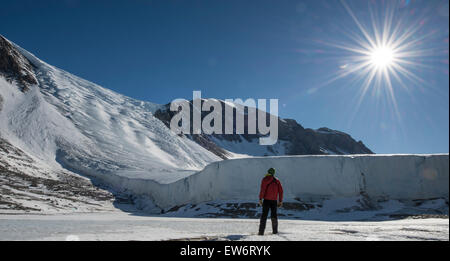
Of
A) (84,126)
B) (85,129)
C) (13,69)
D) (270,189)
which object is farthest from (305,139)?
(270,189)

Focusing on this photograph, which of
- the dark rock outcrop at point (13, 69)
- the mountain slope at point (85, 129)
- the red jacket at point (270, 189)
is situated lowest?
the red jacket at point (270, 189)

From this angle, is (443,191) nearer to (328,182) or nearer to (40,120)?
(328,182)

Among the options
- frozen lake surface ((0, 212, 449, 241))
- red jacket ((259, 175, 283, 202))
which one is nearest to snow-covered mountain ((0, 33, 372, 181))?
frozen lake surface ((0, 212, 449, 241))

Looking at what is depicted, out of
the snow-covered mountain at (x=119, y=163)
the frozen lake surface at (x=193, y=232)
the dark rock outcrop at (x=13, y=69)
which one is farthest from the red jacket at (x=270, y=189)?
the dark rock outcrop at (x=13, y=69)

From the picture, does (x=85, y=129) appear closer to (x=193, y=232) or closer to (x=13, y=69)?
(x=13, y=69)

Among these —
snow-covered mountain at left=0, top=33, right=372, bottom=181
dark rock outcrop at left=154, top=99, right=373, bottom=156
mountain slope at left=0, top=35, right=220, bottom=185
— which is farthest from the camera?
dark rock outcrop at left=154, top=99, right=373, bottom=156

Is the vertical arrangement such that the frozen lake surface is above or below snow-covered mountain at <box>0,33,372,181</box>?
below

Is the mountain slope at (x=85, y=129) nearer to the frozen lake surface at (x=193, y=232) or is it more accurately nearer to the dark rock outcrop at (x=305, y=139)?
the frozen lake surface at (x=193, y=232)

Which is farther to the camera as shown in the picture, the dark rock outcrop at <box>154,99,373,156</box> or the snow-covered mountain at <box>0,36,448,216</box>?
the dark rock outcrop at <box>154,99,373,156</box>

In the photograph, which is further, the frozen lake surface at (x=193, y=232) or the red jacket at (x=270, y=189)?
the red jacket at (x=270, y=189)

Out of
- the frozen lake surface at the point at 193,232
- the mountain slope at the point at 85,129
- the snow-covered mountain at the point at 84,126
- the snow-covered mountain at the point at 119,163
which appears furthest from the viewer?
the snow-covered mountain at the point at 84,126

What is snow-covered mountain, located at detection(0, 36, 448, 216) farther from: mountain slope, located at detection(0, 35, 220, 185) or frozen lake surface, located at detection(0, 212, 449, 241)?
frozen lake surface, located at detection(0, 212, 449, 241)

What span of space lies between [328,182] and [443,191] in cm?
730

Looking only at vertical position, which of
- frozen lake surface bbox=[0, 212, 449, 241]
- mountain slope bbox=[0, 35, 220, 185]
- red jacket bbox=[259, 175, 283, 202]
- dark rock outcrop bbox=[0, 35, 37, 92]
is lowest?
frozen lake surface bbox=[0, 212, 449, 241]
